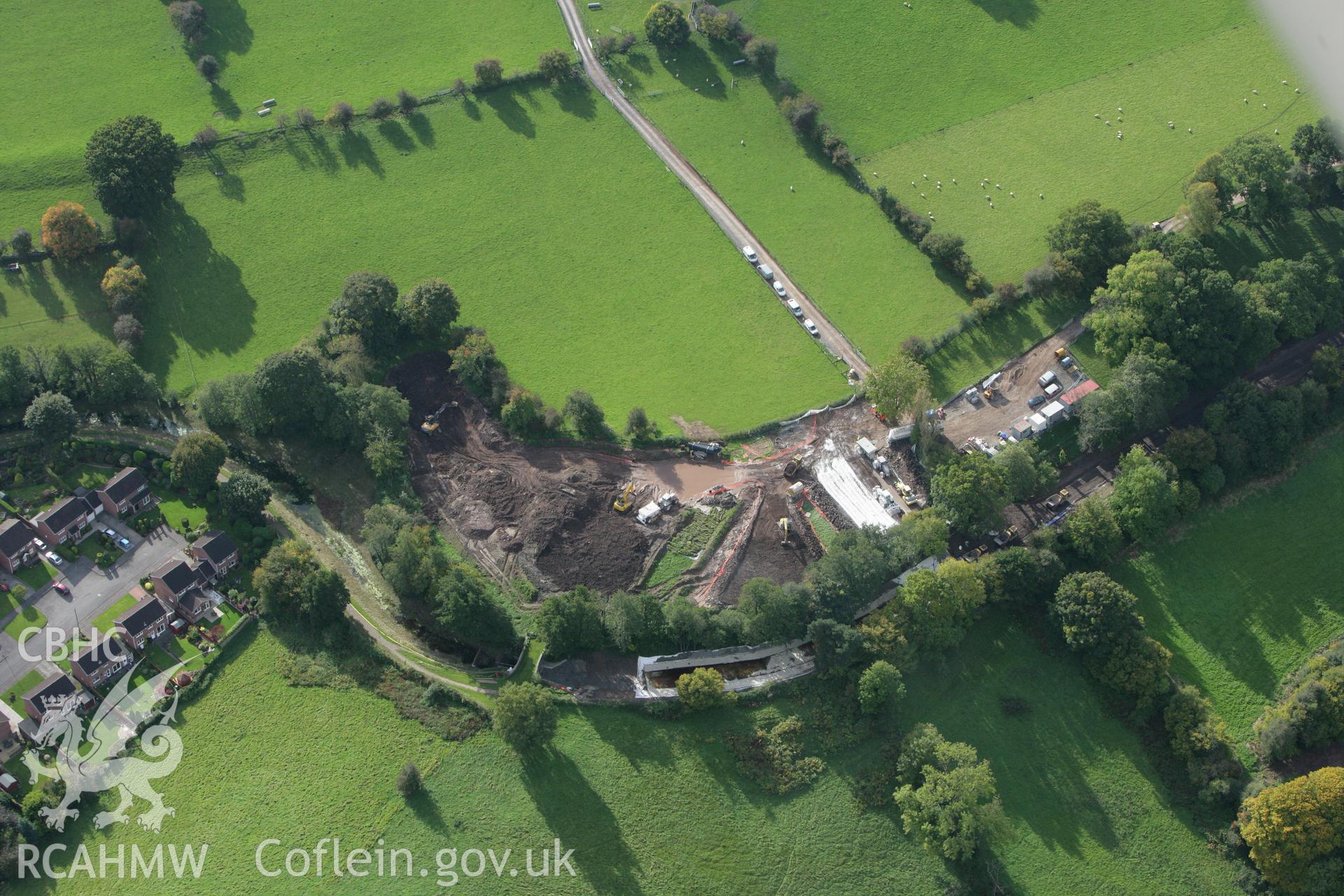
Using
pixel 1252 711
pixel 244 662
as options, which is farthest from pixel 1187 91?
pixel 244 662

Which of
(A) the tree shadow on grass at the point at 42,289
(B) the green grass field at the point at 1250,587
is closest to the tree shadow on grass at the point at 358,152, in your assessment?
(A) the tree shadow on grass at the point at 42,289

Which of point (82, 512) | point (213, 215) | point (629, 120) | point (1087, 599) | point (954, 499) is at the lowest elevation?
point (1087, 599)

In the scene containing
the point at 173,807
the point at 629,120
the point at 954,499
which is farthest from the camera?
the point at 629,120

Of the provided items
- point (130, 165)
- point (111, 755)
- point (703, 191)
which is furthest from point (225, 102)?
point (111, 755)

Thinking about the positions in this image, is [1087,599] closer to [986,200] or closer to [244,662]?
[986,200]

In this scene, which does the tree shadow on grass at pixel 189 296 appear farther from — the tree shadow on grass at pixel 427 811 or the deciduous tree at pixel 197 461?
the tree shadow on grass at pixel 427 811

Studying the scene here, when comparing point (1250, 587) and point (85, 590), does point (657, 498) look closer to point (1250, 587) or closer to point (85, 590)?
point (85, 590)

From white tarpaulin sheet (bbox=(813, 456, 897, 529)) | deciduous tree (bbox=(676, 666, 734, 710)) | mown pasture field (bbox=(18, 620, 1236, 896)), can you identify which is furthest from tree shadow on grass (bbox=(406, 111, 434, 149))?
deciduous tree (bbox=(676, 666, 734, 710))
